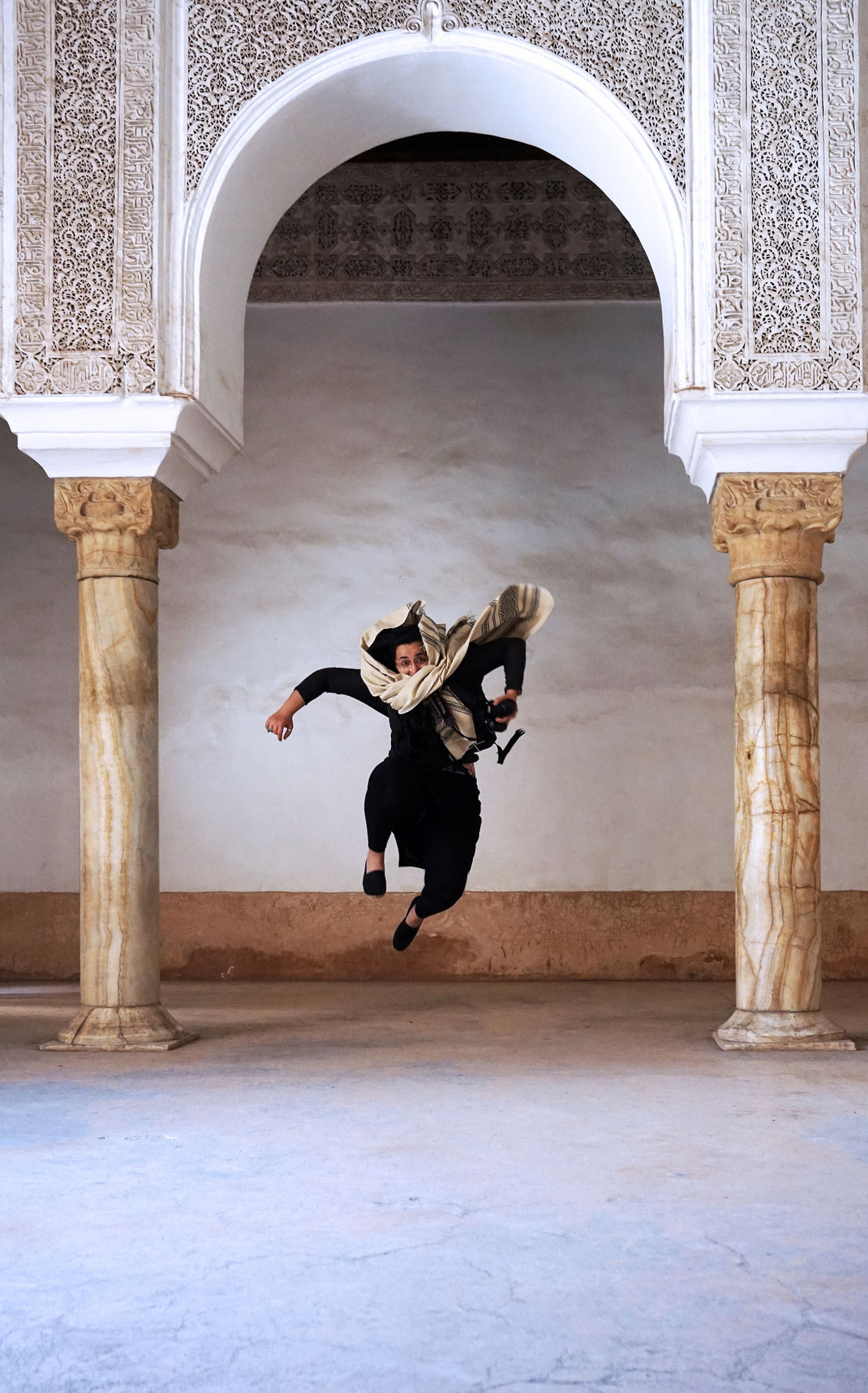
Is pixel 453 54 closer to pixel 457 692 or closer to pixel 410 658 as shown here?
pixel 410 658

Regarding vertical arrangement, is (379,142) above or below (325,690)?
above

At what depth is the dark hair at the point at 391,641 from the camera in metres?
5.72

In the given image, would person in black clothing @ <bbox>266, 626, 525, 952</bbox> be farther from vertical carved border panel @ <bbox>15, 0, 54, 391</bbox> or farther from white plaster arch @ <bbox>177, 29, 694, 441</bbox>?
vertical carved border panel @ <bbox>15, 0, 54, 391</bbox>

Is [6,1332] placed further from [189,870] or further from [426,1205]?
[189,870]

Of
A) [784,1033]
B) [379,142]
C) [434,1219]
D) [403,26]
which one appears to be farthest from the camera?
[379,142]

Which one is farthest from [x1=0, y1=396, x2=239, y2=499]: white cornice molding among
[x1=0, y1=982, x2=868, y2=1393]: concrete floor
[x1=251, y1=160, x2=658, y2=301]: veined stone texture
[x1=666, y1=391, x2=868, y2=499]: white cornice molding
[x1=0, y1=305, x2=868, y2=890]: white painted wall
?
[x1=251, y1=160, x2=658, y2=301]: veined stone texture

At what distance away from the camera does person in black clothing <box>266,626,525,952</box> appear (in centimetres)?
566

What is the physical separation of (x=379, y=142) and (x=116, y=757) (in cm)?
280

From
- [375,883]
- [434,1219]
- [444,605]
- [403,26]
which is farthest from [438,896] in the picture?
[403,26]

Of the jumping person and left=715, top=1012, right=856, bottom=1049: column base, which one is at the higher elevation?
the jumping person

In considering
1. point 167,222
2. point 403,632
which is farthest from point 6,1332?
point 167,222

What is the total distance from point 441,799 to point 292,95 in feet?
9.11

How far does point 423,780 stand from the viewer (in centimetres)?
576

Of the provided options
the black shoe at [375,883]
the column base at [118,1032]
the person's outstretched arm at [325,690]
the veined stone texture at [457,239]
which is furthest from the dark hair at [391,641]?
the veined stone texture at [457,239]
